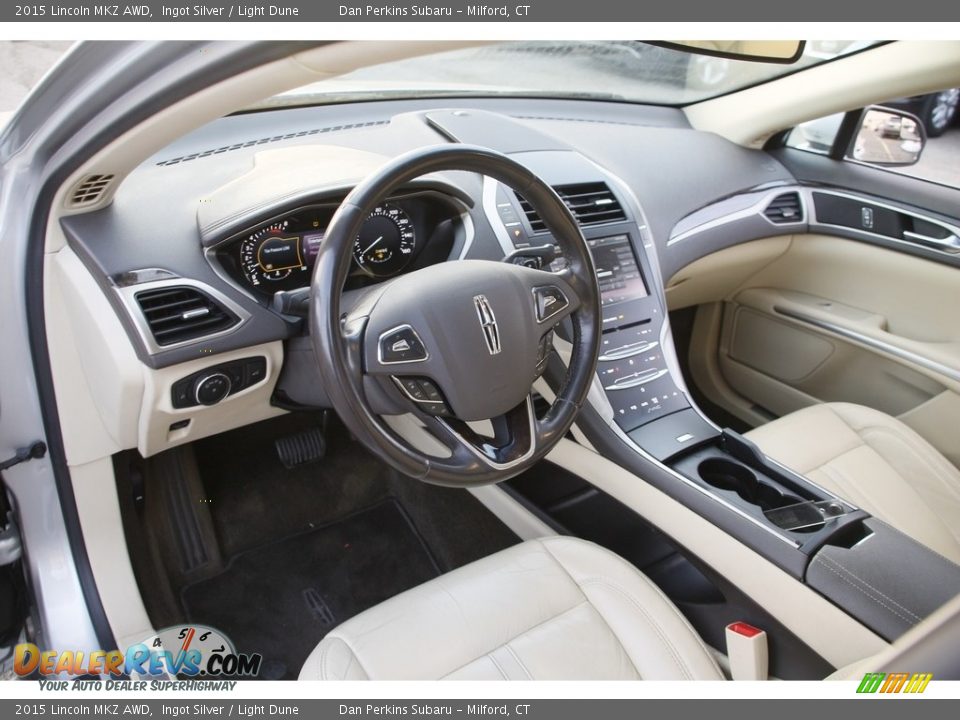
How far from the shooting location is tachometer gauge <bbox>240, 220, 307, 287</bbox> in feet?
4.50

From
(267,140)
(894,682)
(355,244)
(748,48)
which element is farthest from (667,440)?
(267,140)

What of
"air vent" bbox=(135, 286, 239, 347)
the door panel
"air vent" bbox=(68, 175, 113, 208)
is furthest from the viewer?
the door panel

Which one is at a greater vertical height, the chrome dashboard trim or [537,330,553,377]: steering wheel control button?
the chrome dashboard trim

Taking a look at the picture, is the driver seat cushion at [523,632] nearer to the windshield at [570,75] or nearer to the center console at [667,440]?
the center console at [667,440]

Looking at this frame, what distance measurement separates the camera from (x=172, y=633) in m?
1.71

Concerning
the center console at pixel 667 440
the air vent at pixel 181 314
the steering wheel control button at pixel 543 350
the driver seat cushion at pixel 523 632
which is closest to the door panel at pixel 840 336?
the center console at pixel 667 440

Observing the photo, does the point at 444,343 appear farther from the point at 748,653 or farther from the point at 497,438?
the point at 748,653

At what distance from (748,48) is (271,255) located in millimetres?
1176

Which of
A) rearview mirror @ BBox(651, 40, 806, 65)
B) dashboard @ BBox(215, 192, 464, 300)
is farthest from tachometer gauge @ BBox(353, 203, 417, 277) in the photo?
rearview mirror @ BBox(651, 40, 806, 65)

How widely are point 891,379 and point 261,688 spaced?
198 centimetres

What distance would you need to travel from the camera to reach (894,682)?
0.55 m

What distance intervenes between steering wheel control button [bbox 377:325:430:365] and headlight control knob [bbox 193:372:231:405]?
1.66 ft

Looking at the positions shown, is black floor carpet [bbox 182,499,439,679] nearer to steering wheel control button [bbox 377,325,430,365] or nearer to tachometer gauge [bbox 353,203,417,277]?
tachometer gauge [bbox 353,203,417,277]

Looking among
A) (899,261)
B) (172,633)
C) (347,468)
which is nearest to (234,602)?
(172,633)
